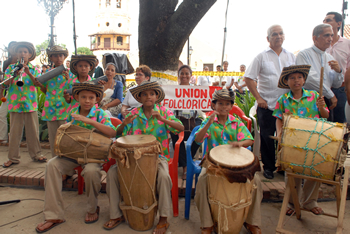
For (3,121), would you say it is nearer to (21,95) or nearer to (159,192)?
(21,95)

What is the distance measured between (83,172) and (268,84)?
2725mm

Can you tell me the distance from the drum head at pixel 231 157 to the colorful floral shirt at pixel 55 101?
2560 millimetres

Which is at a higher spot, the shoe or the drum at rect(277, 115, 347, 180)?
the drum at rect(277, 115, 347, 180)

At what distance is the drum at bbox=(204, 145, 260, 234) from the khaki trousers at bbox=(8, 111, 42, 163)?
10.7 feet

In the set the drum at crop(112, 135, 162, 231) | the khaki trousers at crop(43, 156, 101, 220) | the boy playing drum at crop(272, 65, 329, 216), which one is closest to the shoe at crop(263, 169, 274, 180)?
the boy playing drum at crop(272, 65, 329, 216)

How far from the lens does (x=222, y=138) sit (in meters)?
2.89

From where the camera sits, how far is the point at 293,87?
3033 mm

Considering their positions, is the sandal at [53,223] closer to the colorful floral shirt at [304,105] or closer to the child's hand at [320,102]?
the colorful floral shirt at [304,105]

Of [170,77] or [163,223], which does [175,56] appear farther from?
[163,223]

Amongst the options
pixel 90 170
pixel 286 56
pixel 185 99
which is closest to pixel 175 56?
pixel 185 99

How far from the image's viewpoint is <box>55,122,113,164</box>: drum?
2713 millimetres

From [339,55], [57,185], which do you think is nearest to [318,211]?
[339,55]

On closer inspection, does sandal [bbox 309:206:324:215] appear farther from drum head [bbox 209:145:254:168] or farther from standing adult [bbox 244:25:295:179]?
drum head [bbox 209:145:254:168]

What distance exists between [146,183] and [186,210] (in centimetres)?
65
